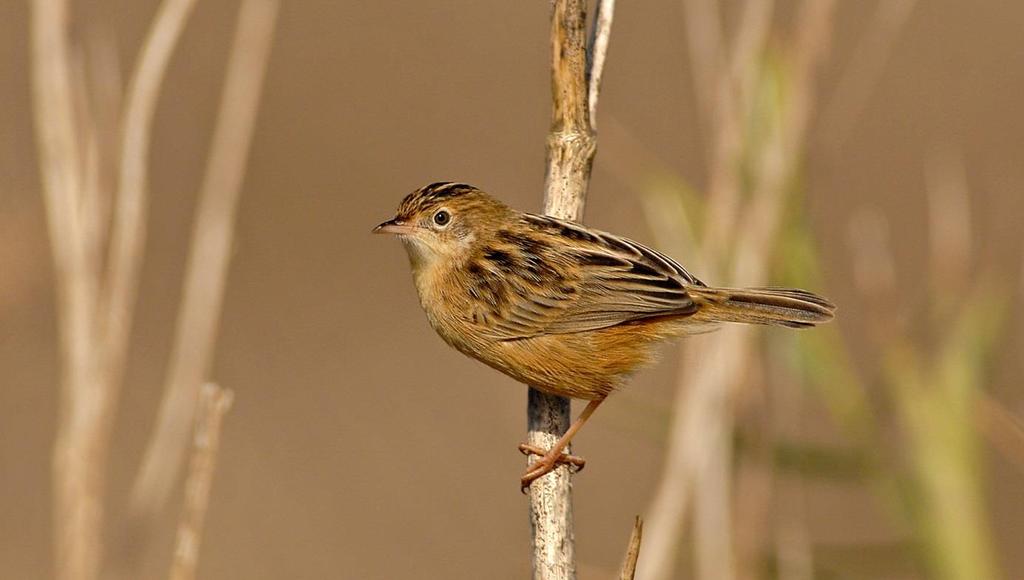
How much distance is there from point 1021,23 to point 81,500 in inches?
433

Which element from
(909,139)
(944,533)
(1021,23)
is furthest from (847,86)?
(944,533)

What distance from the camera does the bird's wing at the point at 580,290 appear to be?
4523mm

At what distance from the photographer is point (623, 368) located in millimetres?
4660

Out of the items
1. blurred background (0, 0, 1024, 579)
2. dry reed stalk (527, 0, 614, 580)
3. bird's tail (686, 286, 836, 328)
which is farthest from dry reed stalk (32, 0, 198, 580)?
bird's tail (686, 286, 836, 328)

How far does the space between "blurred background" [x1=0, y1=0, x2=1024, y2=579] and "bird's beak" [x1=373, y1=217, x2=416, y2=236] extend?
0.83 m

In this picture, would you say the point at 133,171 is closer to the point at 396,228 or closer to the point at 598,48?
the point at 396,228

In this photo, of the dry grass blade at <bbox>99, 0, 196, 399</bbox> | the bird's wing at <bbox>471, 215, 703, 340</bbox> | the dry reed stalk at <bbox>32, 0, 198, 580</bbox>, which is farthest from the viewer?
the bird's wing at <bbox>471, 215, 703, 340</bbox>

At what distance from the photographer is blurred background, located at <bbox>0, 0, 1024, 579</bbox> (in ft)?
14.0

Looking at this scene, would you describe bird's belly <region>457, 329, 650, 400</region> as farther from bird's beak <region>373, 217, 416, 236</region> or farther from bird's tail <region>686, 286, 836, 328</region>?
bird's beak <region>373, 217, 416, 236</region>

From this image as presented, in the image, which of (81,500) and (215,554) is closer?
(81,500)

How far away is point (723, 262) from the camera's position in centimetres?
432

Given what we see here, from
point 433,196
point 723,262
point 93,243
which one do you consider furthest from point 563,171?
point 93,243

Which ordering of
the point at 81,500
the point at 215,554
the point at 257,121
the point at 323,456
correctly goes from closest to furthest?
the point at 81,500 → the point at 215,554 → the point at 323,456 → the point at 257,121

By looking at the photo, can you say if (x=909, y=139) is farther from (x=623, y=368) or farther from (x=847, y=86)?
(x=623, y=368)
